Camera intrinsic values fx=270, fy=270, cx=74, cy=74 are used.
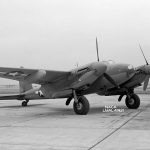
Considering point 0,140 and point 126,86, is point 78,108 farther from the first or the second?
point 0,140

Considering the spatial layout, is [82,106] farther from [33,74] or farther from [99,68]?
[33,74]

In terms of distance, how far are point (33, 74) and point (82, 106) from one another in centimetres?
300

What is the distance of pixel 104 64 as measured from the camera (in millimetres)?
13281

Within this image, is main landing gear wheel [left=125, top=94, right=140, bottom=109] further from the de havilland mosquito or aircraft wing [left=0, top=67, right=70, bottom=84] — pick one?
aircraft wing [left=0, top=67, right=70, bottom=84]

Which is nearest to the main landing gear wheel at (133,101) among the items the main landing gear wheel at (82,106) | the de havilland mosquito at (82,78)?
the de havilland mosquito at (82,78)

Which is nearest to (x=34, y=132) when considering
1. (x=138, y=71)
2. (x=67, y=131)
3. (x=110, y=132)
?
(x=67, y=131)

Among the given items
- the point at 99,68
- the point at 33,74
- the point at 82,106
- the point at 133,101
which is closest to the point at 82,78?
the point at 99,68

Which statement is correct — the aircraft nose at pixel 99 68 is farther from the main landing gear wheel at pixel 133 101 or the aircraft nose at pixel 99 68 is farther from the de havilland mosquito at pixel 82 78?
the main landing gear wheel at pixel 133 101

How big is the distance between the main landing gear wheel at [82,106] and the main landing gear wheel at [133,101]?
4.27 metres

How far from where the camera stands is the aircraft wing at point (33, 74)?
13.4 meters

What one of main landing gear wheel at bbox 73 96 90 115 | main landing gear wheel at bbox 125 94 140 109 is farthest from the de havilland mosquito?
main landing gear wheel at bbox 125 94 140 109

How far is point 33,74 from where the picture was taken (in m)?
13.8

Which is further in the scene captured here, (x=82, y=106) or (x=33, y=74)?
(x=33, y=74)

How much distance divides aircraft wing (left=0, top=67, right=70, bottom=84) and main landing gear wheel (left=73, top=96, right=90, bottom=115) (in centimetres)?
172
